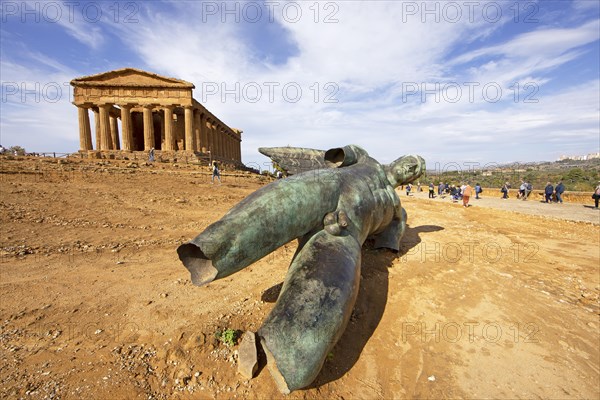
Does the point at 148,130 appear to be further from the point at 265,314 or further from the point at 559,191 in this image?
the point at 559,191

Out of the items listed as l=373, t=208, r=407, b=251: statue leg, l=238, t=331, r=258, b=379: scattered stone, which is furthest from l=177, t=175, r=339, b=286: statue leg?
l=373, t=208, r=407, b=251: statue leg

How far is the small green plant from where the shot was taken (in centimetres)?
272

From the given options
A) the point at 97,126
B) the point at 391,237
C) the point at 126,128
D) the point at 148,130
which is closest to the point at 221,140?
the point at 148,130

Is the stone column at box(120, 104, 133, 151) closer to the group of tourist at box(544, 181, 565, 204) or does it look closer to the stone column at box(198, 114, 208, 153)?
the stone column at box(198, 114, 208, 153)

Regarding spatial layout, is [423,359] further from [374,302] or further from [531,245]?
[531,245]

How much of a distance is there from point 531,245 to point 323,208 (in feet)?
23.1

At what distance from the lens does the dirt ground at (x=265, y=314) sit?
92.7 inches

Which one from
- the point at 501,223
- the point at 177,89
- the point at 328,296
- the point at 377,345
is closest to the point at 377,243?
the point at 377,345

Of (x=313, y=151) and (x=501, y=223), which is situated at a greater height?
(x=313, y=151)

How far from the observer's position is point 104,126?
84.3 ft

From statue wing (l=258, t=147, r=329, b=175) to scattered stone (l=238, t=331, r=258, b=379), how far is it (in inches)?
111

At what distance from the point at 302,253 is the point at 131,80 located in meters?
29.7

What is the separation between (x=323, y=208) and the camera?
3070 millimetres

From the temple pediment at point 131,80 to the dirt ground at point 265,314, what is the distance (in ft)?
72.9
